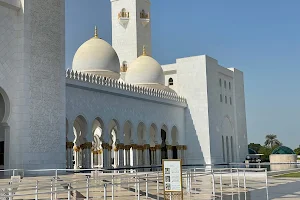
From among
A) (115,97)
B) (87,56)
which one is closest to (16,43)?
(115,97)

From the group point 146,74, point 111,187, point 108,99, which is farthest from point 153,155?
point 111,187

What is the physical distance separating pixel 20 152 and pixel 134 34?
13570 mm

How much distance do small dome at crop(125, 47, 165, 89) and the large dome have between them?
171 cm

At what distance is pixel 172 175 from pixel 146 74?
1578 cm

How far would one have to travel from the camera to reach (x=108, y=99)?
51.6 feet

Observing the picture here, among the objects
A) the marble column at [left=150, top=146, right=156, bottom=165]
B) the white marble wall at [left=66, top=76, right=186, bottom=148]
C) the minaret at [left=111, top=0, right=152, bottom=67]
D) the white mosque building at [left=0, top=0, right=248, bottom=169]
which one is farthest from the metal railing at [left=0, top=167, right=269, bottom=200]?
the minaret at [left=111, top=0, right=152, bottom=67]

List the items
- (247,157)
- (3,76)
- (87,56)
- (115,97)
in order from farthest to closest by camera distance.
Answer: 1. (247,157)
2. (87,56)
3. (115,97)
4. (3,76)

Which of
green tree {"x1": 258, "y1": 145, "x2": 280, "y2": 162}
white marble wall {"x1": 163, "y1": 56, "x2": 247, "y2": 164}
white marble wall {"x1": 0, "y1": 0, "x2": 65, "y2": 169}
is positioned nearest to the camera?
white marble wall {"x1": 0, "y1": 0, "x2": 65, "y2": 169}

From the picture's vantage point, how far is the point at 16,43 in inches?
421

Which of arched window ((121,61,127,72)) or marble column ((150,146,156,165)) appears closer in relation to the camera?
marble column ((150,146,156,165))

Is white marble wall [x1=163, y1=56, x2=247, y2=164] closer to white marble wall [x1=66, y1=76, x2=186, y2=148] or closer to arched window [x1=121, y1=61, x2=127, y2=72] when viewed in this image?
white marble wall [x1=66, y1=76, x2=186, y2=148]

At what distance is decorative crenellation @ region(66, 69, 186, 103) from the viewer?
46.6 feet

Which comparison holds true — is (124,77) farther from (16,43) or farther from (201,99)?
(16,43)

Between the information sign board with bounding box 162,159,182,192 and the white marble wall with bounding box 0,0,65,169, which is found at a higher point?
the white marble wall with bounding box 0,0,65,169
